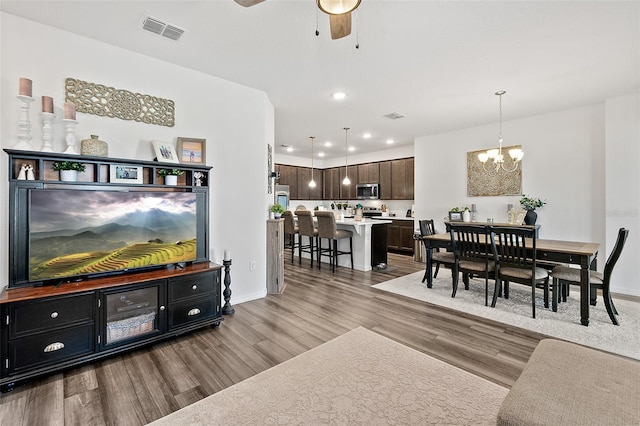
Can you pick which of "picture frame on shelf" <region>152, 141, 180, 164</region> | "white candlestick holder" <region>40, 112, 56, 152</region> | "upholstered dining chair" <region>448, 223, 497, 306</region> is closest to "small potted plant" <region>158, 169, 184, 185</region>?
"picture frame on shelf" <region>152, 141, 180, 164</region>

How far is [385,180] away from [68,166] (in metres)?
6.81

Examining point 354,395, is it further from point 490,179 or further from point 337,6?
point 490,179

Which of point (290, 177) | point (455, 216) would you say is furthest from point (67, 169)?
point (290, 177)

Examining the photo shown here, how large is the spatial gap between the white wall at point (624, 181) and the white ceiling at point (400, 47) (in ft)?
1.28

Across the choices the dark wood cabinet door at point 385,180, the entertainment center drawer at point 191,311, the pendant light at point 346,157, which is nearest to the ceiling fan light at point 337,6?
the entertainment center drawer at point 191,311

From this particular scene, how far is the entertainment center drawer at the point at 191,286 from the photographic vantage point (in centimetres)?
270

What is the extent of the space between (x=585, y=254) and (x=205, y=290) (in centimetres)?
393

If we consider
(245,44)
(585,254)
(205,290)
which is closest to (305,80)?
(245,44)

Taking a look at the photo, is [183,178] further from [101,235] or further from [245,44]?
[245,44]

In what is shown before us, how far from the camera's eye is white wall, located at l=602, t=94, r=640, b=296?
3.99 metres

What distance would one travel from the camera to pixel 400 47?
9.20 ft

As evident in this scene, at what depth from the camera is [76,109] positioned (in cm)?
261

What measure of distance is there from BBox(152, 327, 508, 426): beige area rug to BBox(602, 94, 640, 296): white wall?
388 cm

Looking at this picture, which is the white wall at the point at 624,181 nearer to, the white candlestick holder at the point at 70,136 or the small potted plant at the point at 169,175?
the small potted plant at the point at 169,175
